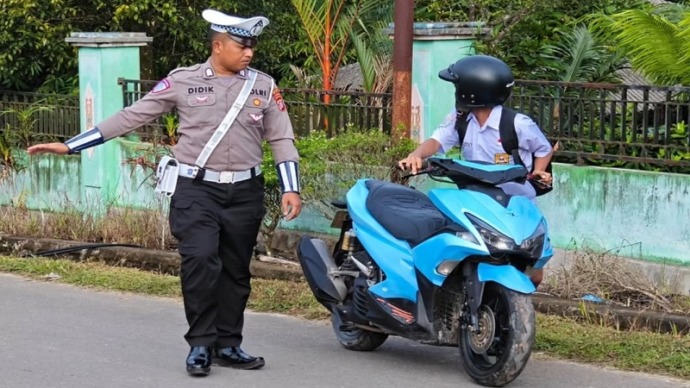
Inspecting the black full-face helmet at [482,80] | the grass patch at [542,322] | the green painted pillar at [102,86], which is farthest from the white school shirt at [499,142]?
the green painted pillar at [102,86]

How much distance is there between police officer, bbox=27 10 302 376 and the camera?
620 cm

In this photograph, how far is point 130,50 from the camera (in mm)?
11953

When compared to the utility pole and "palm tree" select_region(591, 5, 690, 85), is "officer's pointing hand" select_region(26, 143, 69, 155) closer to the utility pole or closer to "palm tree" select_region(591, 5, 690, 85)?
the utility pole

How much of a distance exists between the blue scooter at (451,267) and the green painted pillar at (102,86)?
17.9 ft

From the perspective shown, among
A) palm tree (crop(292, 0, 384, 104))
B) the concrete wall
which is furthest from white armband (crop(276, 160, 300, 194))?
palm tree (crop(292, 0, 384, 104))

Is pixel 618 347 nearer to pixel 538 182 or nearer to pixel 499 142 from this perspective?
pixel 538 182

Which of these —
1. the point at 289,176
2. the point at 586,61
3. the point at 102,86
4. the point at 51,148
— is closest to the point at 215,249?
the point at 289,176

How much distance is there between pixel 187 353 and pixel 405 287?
1.39 metres

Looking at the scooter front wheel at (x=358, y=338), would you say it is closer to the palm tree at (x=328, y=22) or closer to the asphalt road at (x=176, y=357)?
the asphalt road at (x=176, y=357)

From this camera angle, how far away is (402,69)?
9.41 metres

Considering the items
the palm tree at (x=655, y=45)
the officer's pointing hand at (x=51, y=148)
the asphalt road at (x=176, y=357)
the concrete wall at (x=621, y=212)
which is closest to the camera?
the officer's pointing hand at (x=51, y=148)

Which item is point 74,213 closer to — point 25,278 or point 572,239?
point 25,278

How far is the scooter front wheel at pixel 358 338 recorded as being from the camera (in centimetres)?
686

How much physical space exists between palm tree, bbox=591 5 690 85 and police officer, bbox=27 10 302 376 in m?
3.91
